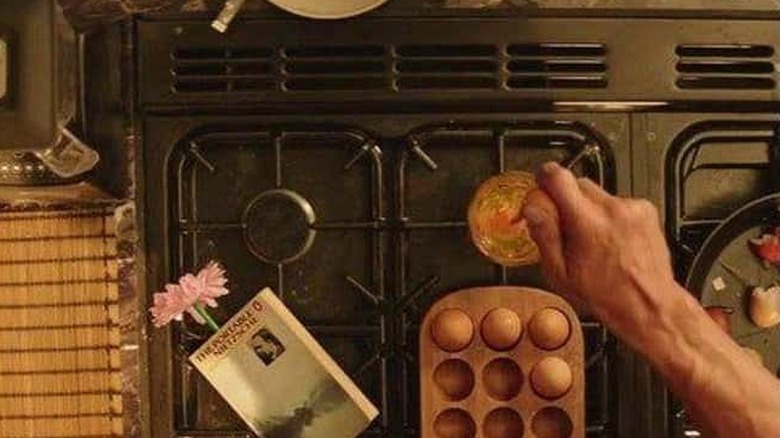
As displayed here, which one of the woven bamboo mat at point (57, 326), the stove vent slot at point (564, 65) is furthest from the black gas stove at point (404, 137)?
the woven bamboo mat at point (57, 326)

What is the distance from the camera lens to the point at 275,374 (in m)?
1.17

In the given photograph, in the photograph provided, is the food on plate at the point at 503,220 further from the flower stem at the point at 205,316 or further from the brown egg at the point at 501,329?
the flower stem at the point at 205,316

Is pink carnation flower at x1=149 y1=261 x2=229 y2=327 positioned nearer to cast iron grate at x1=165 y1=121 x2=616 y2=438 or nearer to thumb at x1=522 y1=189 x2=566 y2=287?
cast iron grate at x1=165 y1=121 x2=616 y2=438

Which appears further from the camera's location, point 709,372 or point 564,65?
point 564,65

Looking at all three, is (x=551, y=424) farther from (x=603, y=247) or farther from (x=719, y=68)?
(x=719, y=68)

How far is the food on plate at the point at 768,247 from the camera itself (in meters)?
1.14

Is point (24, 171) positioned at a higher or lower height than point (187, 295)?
higher

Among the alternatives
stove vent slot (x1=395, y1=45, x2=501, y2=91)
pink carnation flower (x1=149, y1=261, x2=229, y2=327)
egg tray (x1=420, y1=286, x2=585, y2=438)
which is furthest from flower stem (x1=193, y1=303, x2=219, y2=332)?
stove vent slot (x1=395, y1=45, x2=501, y2=91)

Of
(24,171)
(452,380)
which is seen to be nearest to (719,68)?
(452,380)

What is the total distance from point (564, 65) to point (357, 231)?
31 cm

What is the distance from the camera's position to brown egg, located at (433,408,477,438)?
44.4 inches

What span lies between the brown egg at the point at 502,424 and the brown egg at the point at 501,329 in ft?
0.24

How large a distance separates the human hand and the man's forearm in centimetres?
2

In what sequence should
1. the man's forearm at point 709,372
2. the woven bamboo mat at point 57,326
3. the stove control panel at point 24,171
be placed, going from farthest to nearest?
the woven bamboo mat at point 57,326, the stove control panel at point 24,171, the man's forearm at point 709,372
